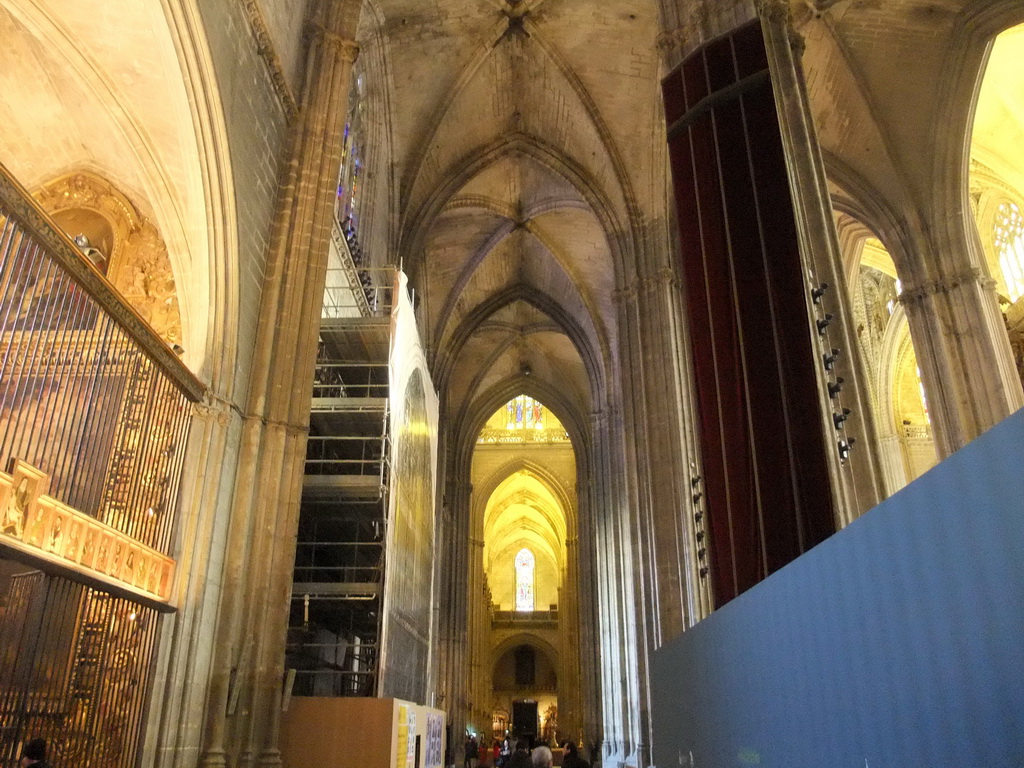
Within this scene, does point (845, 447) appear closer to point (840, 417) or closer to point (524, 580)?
point (840, 417)

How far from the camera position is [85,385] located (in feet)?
19.2

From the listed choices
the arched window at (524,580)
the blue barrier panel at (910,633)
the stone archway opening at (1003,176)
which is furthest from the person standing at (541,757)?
the arched window at (524,580)

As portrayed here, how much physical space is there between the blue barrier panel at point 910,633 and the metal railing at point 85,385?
4.33 m

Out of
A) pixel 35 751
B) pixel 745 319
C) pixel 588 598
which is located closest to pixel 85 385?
pixel 35 751

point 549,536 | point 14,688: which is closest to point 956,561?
point 14,688

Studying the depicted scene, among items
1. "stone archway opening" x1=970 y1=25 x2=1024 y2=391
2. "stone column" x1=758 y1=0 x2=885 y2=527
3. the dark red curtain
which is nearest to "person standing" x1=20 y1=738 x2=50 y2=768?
the dark red curtain

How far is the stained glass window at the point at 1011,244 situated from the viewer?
1489cm

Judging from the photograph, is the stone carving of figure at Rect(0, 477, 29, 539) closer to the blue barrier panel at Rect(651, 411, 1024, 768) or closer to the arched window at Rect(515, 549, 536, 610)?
the blue barrier panel at Rect(651, 411, 1024, 768)

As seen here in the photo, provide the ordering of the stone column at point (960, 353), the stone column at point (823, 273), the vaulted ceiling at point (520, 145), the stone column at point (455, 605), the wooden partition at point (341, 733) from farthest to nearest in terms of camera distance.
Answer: the stone column at point (455, 605), the vaulted ceiling at point (520, 145), the stone column at point (960, 353), the wooden partition at point (341, 733), the stone column at point (823, 273)

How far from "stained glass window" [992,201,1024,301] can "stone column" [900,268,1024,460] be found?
3.46 meters

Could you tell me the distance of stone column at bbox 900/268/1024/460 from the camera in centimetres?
1138

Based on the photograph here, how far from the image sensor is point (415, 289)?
18.0 meters

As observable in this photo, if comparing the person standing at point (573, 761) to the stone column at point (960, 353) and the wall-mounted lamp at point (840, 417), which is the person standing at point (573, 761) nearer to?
the wall-mounted lamp at point (840, 417)

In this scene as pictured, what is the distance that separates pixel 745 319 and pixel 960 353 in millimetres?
5999
